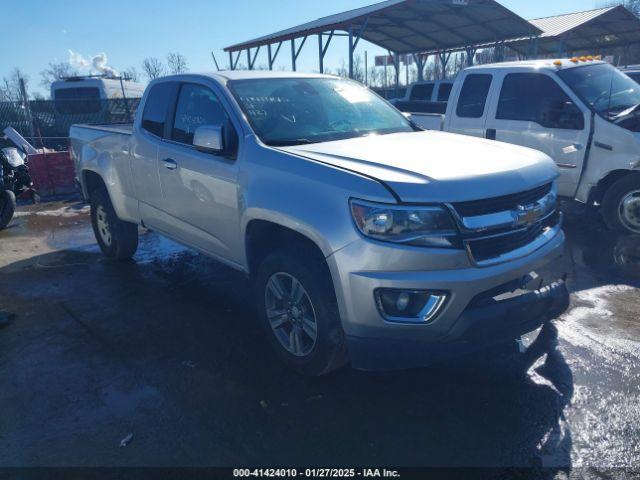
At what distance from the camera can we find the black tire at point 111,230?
586 centimetres

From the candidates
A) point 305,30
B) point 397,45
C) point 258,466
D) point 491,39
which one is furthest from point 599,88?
point 397,45

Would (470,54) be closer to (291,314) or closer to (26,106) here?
(26,106)

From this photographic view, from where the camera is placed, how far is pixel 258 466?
2.62 m

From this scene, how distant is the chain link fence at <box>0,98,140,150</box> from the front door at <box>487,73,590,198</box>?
11.6 m

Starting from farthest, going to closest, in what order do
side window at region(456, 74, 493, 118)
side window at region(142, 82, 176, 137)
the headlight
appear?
side window at region(456, 74, 493, 118) < side window at region(142, 82, 176, 137) < the headlight

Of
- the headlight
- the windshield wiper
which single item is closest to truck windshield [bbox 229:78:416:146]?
the windshield wiper

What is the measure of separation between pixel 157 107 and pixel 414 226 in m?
3.16

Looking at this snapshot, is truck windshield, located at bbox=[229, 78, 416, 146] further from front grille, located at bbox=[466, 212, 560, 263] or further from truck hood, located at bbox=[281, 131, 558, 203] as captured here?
front grille, located at bbox=[466, 212, 560, 263]

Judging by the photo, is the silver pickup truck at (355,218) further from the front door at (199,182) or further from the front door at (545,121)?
the front door at (545,121)

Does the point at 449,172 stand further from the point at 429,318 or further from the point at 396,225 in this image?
the point at 429,318

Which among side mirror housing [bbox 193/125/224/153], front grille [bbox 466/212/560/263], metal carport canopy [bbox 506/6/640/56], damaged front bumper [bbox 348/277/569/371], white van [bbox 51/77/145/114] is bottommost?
damaged front bumper [bbox 348/277/569/371]

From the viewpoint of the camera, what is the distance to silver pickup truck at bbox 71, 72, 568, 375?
267 centimetres

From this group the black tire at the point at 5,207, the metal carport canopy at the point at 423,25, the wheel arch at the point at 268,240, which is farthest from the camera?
the metal carport canopy at the point at 423,25

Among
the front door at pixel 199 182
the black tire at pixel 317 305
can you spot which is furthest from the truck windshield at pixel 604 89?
the black tire at pixel 317 305
